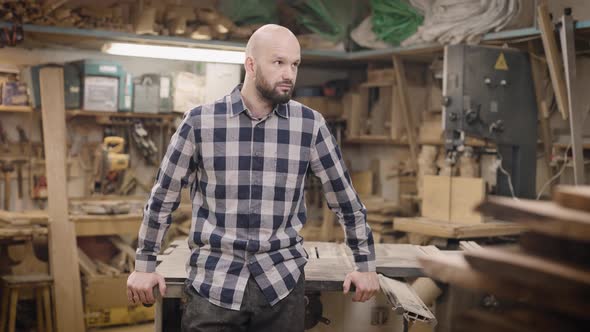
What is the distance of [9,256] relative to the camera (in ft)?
16.6

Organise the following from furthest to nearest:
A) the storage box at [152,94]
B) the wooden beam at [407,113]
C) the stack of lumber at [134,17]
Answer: the storage box at [152,94] → the wooden beam at [407,113] → the stack of lumber at [134,17]

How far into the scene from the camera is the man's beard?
84.8 inches

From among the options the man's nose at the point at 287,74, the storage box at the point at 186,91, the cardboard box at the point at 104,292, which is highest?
the storage box at the point at 186,91

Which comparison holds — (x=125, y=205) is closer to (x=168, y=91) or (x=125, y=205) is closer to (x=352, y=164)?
(x=168, y=91)

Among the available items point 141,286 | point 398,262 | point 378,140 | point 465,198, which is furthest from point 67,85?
point 141,286

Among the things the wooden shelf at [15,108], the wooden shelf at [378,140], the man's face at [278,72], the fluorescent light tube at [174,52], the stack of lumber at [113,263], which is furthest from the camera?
the wooden shelf at [378,140]

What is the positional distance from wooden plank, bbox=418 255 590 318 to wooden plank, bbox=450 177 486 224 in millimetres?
3233

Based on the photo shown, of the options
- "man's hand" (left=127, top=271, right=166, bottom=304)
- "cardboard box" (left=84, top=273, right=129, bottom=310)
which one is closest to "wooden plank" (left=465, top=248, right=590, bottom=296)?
"man's hand" (left=127, top=271, right=166, bottom=304)

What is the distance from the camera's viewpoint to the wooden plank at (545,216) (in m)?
0.92

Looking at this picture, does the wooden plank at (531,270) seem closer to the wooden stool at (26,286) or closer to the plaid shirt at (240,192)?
the plaid shirt at (240,192)

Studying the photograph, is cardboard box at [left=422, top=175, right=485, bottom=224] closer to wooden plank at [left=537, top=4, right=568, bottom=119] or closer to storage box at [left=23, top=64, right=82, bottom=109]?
wooden plank at [left=537, top=4, right=568, bottom=119]

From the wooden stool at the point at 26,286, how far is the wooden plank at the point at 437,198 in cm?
252

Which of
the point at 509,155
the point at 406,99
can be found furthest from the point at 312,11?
the point at 509,155

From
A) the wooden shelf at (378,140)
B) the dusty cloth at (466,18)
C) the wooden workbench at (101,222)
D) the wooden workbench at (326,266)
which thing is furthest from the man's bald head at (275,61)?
the wooden shelf at (378,140)
